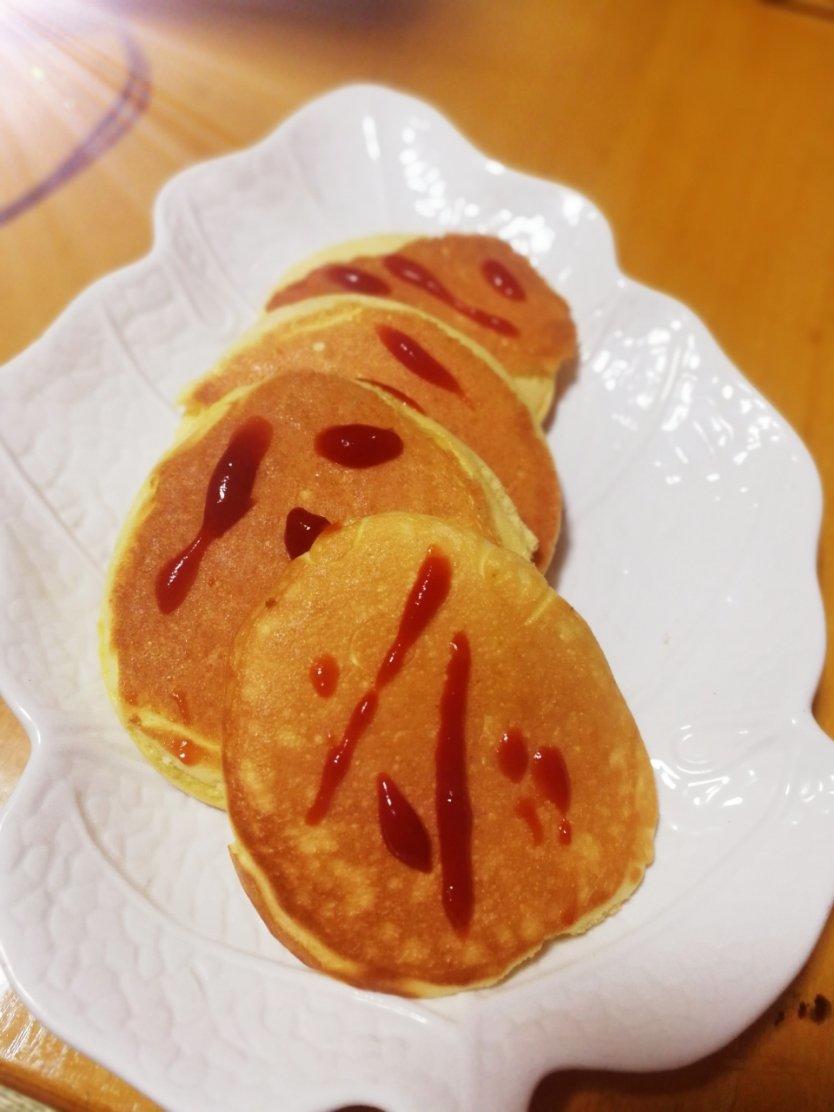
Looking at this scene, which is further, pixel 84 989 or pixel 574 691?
pixel 574 691

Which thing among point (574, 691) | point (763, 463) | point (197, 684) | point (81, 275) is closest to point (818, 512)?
point (763, 463)

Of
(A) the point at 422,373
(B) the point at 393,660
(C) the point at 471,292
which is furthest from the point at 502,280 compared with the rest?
(B) the point at 393,660

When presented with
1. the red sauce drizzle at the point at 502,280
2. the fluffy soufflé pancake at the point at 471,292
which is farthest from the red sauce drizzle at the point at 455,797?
the red sauce drizzle at the point at 502,280

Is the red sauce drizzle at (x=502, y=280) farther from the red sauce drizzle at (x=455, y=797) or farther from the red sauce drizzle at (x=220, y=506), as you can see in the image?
the red sauce drizzle at (x=455, y=797)

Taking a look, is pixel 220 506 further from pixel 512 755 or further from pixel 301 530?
pixel 512 755

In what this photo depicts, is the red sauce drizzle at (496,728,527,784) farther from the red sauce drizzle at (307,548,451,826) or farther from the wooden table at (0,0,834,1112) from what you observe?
the wooden table at (0,0,834,1112)

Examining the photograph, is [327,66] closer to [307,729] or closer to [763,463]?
[763,463]
